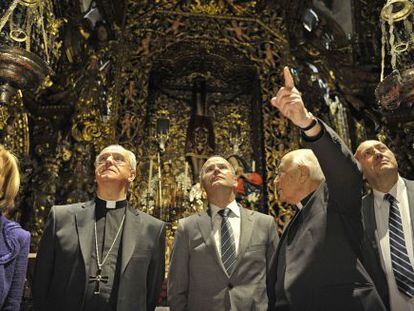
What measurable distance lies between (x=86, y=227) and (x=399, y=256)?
1.97 meters

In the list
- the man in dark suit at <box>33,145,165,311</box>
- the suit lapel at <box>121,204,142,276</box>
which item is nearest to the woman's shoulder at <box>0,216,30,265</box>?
the man in dark suit at <box>33,145,165,311</box>

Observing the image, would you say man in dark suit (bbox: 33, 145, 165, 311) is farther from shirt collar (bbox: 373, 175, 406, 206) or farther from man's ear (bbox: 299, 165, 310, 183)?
shirt collar (bbox: 373, 175, 406, 206)

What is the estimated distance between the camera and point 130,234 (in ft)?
8.69

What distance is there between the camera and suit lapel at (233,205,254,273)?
2.67m

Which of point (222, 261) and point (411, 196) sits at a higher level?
point (411, 196)

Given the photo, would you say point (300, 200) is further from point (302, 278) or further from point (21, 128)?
point (21, 128)

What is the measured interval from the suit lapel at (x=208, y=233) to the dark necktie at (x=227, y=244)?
5 cm

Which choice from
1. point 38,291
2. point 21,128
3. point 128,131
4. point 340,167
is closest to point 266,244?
point 340,167

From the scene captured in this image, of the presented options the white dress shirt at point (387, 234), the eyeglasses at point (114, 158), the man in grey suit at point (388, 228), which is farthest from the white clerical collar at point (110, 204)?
the white dress shirt at point (387, 234)

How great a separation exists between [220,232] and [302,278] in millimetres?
1085

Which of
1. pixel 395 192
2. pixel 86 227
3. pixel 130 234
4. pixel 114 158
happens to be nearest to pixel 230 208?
pixel 130 234

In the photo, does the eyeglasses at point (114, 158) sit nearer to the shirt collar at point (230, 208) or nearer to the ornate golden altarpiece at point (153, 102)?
the shirt collar at point (230, 208)

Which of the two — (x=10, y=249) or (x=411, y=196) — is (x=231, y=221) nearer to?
(x=411, y=196)

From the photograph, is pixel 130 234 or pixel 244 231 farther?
pixel 244 231
